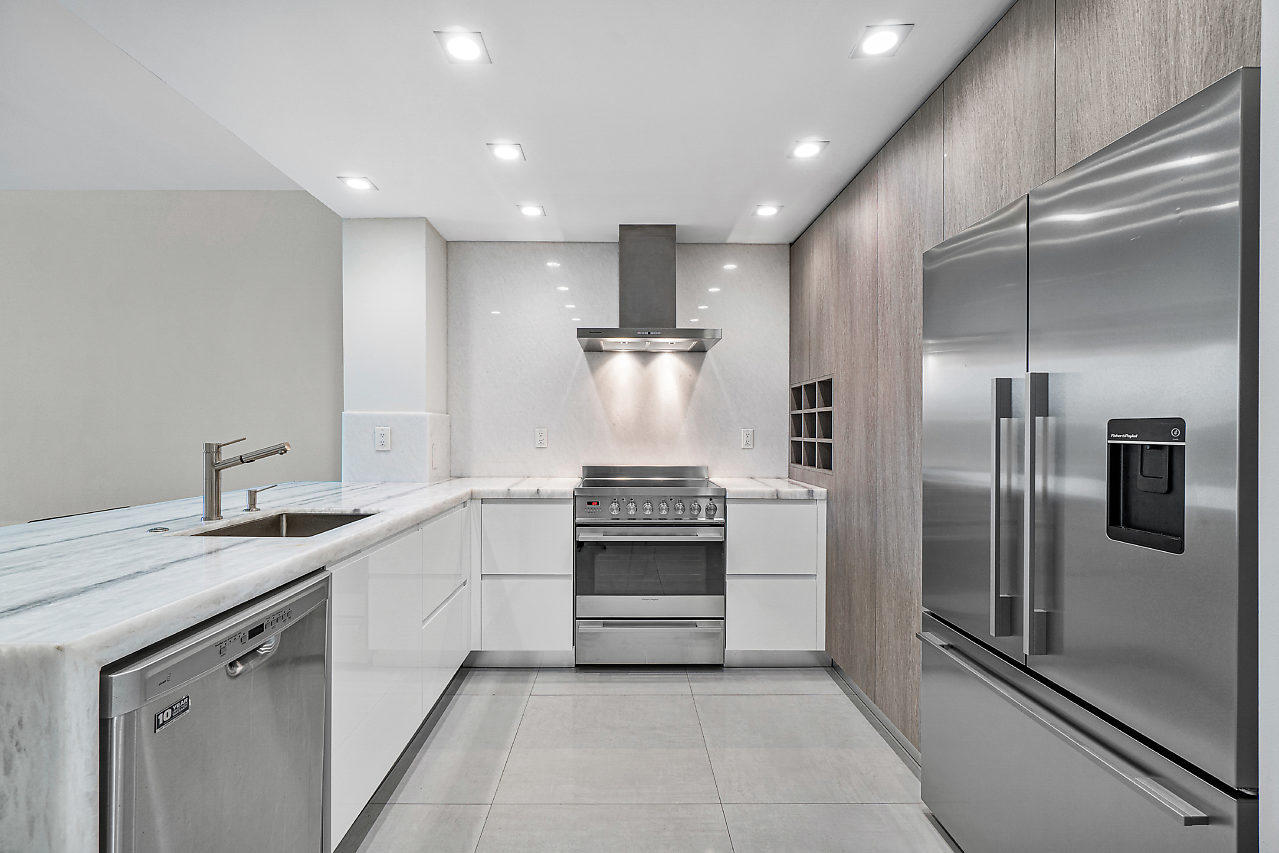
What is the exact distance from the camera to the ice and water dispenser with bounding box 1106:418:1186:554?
1051mm

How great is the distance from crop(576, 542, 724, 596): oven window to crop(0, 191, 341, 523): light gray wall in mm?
1664

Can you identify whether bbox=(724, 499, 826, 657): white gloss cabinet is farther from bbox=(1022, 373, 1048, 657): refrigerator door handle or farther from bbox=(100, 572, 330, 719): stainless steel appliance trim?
bbox=(100, 572, 330, 719): stainless steel appliance trim

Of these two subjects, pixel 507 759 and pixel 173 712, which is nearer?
pixel 173 712

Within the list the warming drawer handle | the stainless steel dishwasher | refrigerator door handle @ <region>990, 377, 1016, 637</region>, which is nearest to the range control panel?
the stainless steel dishwasher

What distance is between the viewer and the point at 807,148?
261cm

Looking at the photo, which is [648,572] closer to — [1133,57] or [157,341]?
[1133,57]

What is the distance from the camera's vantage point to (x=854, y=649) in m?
2.91

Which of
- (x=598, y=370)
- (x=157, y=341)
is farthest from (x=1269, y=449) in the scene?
(x=157, y=341)

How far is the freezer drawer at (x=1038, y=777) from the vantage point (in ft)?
3.38

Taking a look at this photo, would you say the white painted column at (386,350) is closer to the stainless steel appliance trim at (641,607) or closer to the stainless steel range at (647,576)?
the stainless steel range at (647,576)

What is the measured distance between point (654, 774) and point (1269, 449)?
2018 mm

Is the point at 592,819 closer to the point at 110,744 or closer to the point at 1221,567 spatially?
the point at 110,744

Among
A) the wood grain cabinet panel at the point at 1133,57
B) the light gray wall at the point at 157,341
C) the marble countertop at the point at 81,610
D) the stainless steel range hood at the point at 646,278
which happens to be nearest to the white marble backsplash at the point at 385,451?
the light gray wall at the point at 157,341

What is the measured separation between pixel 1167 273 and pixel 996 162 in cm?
83
